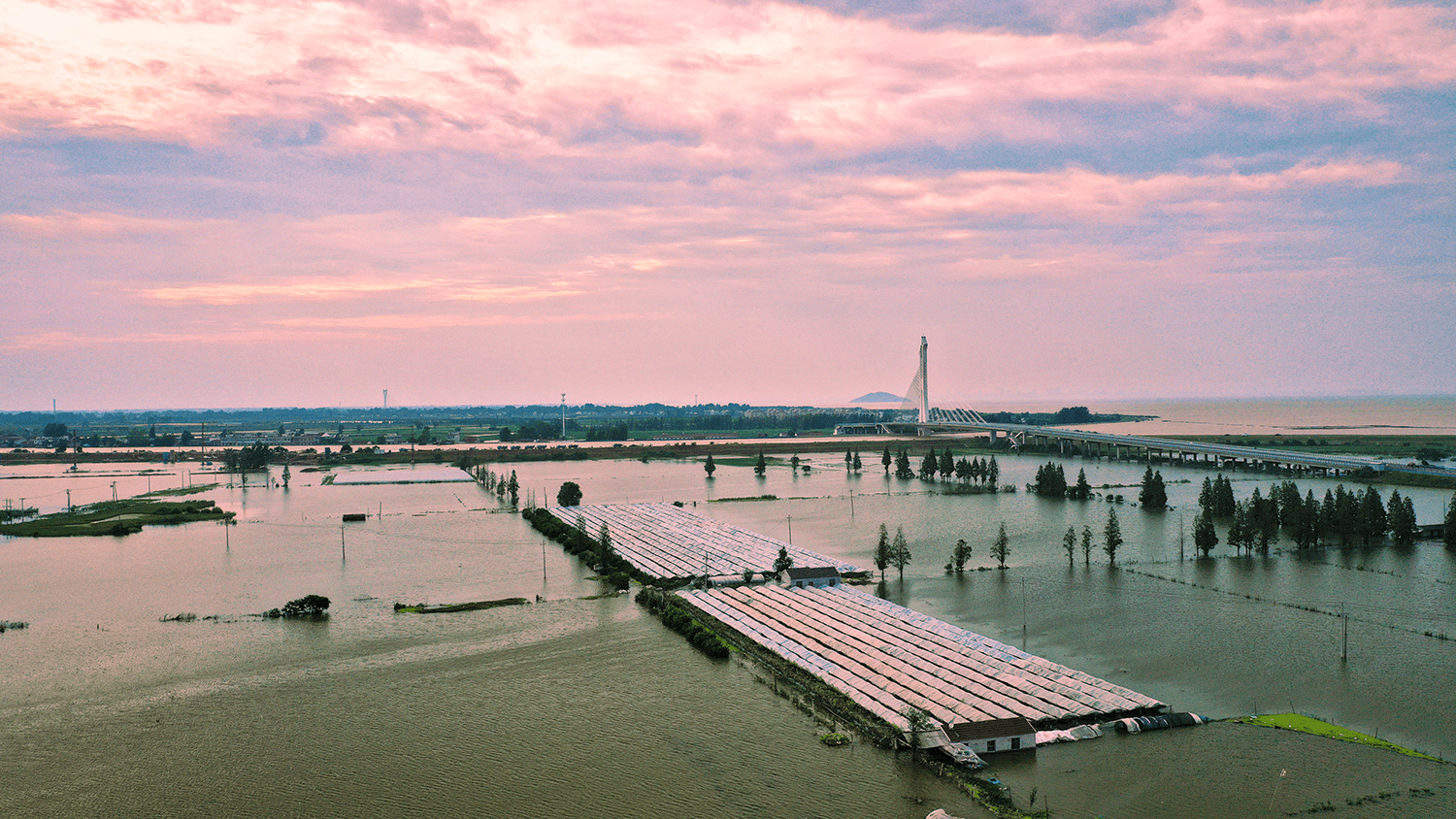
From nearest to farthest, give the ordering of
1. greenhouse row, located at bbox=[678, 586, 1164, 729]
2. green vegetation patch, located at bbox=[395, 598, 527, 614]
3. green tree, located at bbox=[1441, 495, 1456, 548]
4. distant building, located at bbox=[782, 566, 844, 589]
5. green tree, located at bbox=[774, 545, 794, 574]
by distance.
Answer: greenhouse row, located at bbox=[678, 586, 1164, 729] < green vegetation patch, located at bbox=[395, 598, 527, 614] < distant building, located at bbox=[782, 566, 844, 589] < green tree, located at bbox=[774, 545, 794, 574] < green tree, located at bbox=[1441, 495, 1456, 548]

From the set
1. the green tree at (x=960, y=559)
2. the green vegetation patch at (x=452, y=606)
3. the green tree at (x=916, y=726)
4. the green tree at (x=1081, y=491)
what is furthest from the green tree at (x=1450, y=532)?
the green vegetation patch at (x=452, y=606)

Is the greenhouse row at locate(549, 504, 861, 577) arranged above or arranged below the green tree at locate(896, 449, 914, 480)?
below

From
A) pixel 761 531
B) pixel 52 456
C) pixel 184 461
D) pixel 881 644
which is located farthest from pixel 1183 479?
pixel 52 456

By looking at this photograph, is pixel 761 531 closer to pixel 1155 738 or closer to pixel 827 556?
pixel 827 556

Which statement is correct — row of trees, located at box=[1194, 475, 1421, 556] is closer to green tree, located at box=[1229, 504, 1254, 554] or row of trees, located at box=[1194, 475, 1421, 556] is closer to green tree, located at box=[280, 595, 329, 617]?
green tree, located at box=[1229, 504, 1254, 554]

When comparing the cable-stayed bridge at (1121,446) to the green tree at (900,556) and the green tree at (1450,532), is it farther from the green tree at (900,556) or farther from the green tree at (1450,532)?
the green tree at (900,556)

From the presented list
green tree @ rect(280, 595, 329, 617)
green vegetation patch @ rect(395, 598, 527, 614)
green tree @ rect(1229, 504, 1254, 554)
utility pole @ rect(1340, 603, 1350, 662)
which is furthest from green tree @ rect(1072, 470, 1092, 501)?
green tree @ rect(280, 595, 329, 617)
